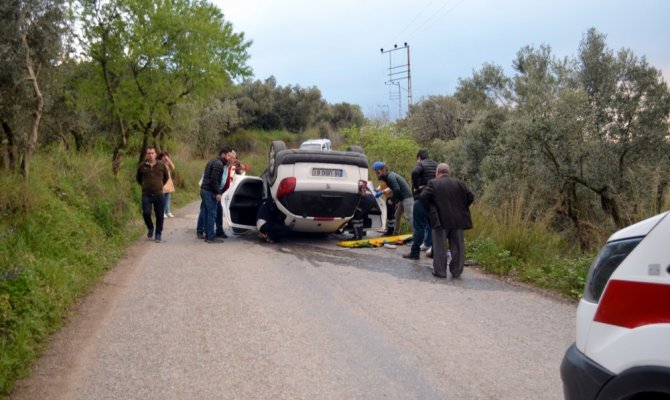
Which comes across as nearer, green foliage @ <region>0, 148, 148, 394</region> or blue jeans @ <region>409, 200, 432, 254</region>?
green foliage @ <region>0, 148, 148, 394</region>

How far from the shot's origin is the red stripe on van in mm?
2434

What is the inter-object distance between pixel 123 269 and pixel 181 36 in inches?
461

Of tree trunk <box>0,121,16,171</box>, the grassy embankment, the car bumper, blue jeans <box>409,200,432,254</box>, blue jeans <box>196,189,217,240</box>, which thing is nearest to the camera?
the car bumper

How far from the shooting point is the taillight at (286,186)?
10.6m

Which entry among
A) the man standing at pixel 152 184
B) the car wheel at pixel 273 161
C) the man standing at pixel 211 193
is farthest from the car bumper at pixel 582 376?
the man standing at pixel 152 184

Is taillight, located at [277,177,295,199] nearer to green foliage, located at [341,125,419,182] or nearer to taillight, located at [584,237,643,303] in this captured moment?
taillight, located at [584,237,643,303]

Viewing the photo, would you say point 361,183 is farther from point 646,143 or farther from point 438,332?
point 646,143

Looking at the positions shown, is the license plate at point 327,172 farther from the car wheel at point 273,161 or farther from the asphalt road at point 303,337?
the asphalt road at point 303,337

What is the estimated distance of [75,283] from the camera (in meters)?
7.32

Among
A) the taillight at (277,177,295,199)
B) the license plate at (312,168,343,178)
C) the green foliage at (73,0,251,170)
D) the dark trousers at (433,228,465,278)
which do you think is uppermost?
the green foliage at (73,0,251,170)

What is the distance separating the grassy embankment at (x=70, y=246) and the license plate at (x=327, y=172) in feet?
8.99

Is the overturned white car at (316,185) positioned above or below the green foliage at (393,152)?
below

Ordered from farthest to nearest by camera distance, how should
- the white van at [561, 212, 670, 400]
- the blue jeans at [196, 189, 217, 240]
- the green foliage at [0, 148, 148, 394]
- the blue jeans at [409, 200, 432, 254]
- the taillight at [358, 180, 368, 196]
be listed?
the blue jeans at [196, 189, 217, 240]
the taillight at [358, 180, 368, 196]
the blue jeans at [409, 200, 432, 254]
the green foliage at [0, 148, 148, 394]
the white van at [561, 212, 670, 400]

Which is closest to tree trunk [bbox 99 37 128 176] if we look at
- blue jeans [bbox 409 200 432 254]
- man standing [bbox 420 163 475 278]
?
blue jeans [bbox 409 200 432 254]
